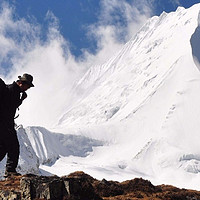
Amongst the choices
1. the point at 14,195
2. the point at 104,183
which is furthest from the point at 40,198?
the point at 104,183

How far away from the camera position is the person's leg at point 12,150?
9.88 m

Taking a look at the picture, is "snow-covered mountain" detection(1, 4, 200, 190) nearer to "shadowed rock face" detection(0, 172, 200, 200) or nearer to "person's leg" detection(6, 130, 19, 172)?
"person's leg" detection(6, 130, 19, 172)

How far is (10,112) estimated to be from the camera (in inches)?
388

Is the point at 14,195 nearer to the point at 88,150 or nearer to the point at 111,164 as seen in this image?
the point at 111,164

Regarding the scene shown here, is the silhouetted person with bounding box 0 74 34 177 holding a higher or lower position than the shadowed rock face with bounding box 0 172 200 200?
higher

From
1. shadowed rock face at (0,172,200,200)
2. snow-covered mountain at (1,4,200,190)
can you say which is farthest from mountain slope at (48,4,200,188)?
shadowed rock face at (0,172,200,200)

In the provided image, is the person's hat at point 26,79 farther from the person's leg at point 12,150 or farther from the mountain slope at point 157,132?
the mountain slope at point 157,132

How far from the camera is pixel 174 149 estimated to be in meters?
141

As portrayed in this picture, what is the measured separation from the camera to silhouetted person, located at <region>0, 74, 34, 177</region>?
31.9 ft

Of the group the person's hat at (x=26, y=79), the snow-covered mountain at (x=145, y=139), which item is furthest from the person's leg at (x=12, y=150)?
the snow-covered mountain at (x=145, y=139)

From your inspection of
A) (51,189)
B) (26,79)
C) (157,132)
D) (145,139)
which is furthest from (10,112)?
(157,132)

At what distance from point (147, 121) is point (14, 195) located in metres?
172

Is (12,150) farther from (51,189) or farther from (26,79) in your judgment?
(51,189)

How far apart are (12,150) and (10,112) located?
834mm
